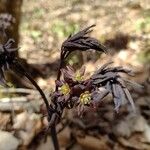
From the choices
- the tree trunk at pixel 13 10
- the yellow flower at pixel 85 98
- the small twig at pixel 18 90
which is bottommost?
the yellow flower at pixel 85 98

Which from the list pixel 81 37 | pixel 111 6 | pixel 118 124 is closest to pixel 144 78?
pixel 118 124

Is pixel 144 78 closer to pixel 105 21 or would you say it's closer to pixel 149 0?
pixel 105 21

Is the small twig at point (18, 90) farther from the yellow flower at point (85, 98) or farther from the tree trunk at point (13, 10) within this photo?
the yellow flower at point (85, 98)

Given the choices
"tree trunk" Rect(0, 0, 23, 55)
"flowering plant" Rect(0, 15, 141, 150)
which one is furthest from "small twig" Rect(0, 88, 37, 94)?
"flowering plant" Rect(0, 15, 141, 150)

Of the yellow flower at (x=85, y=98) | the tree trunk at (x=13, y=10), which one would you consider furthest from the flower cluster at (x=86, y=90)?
the tree trunk at (x=13, y=10)

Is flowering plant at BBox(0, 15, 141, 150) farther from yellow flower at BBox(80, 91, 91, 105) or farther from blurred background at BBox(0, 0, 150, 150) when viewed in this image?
blurred background at BBox(0, 0, 150, 150)

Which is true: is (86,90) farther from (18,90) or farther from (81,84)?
(18,90)
